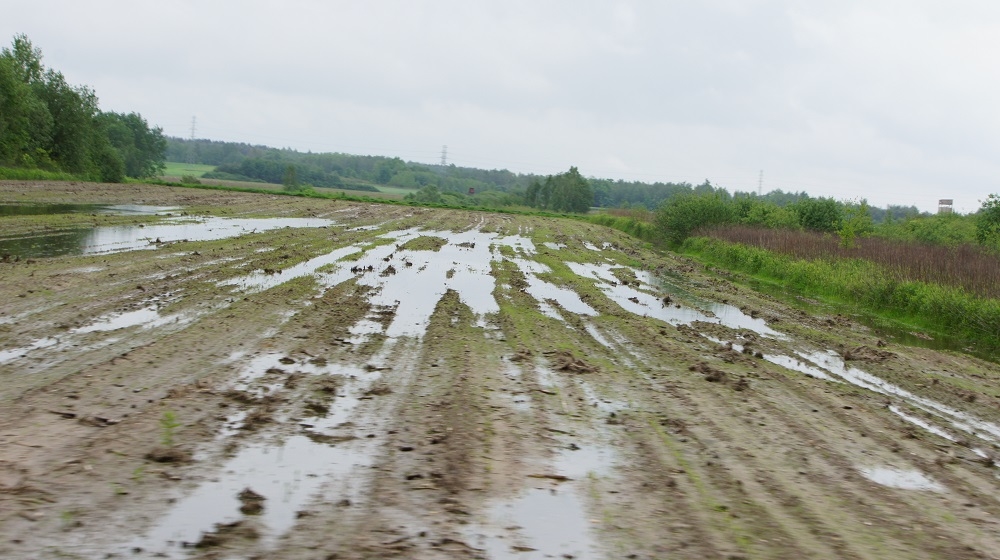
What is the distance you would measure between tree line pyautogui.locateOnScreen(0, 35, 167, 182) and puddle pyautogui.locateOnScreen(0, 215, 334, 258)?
2629 centimetres

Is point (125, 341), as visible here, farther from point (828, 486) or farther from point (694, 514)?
point (828, 486)

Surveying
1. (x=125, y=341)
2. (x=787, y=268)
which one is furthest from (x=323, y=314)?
(x=787, y=268)

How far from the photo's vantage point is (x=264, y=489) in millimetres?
4582

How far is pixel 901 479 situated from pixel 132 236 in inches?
729

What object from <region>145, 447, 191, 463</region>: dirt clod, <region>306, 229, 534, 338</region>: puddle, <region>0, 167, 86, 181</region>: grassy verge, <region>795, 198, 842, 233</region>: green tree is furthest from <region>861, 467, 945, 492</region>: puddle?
<region>0, 167, 86, 181</region>: grassy verge

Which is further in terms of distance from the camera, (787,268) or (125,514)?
(787,268)

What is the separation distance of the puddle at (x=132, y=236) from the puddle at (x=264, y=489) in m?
11.6

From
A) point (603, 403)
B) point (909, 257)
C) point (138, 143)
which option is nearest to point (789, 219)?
point (909, 257)

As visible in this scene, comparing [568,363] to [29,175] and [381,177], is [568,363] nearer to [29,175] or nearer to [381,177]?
[29,175]

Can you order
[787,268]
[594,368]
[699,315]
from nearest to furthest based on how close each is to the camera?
[594,368]
[699,315]
[787,268]

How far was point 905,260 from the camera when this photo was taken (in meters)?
20.7

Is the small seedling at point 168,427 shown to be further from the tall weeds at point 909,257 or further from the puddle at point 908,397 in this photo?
the tall weeds at point 909,257

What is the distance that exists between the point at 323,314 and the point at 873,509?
7731mm

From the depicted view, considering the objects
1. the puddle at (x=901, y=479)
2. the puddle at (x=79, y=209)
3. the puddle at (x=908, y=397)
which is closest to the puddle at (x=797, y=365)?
the puddle at (x=908, y=397)
